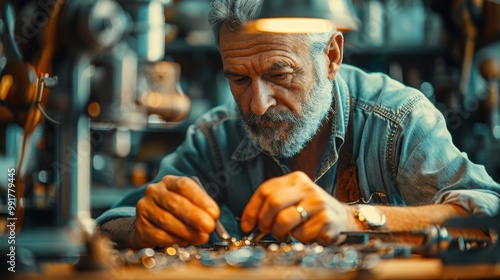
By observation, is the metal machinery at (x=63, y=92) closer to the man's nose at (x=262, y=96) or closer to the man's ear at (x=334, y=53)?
the man's nose at (x=262, y=96)

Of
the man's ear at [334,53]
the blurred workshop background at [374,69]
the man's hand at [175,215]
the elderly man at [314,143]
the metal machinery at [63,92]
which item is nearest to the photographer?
the man's hand at [175,215]

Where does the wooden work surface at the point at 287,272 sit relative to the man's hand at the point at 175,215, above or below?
above

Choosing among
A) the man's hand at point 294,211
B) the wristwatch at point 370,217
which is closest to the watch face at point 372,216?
the wristwatch at point 370,217

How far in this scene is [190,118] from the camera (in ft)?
12.1

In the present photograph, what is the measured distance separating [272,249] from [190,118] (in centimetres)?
221

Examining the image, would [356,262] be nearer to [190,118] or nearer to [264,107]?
[264,107]

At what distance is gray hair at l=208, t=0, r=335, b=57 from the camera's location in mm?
2008

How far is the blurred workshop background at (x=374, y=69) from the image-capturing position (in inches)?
126

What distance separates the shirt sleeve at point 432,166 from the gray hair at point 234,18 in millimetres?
298

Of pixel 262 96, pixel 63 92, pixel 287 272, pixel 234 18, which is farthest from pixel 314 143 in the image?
pixel 287 272

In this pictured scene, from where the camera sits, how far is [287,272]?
1.24 meters

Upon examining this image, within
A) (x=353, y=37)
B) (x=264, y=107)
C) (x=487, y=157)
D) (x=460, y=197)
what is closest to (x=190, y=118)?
(x=353, y=37)

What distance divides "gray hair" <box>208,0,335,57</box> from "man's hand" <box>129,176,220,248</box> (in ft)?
1.53

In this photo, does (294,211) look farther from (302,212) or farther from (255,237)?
(255,237)
